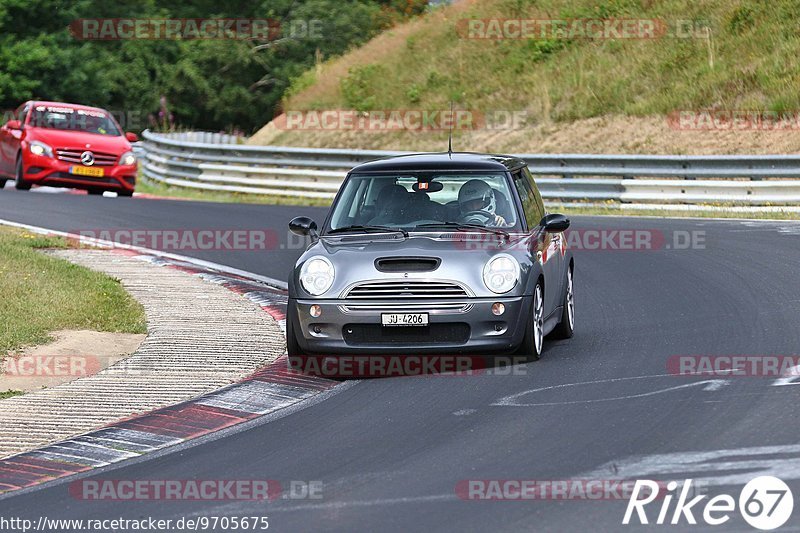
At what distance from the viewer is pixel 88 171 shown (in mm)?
26469

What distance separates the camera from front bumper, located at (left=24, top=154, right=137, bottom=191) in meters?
26.3

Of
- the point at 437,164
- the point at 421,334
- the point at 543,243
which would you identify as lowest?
the point at 421,334

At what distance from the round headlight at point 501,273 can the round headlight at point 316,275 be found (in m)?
1.14

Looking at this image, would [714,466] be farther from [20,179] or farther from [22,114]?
[22,114]

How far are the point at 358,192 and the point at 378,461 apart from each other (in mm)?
4248

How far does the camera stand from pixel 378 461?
24.9 feet

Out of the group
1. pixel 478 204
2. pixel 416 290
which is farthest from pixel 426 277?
pixel 478 204

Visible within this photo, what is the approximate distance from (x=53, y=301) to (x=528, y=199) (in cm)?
466

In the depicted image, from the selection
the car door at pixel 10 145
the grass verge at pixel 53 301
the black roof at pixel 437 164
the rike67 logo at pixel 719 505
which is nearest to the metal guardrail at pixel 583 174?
the car door at pixel 10 145

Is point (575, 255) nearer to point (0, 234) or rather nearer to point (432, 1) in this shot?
point (0, 234)

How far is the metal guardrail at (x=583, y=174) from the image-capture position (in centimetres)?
2325

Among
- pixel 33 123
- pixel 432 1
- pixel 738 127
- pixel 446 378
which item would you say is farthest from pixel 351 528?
pixel 432 1

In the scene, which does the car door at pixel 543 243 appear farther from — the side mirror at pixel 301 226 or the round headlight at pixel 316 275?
the side mirror at pixel 301 226

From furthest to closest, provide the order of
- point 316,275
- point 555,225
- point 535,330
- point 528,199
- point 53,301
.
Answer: point 53,301, point 528,199, point 555,225, point 535,330, point 316,275
